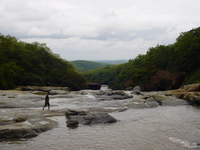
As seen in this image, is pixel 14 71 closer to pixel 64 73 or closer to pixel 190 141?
pixel 64 73

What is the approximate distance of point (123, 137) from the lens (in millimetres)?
15805

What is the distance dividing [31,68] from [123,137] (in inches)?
2231

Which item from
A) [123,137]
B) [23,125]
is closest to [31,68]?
[23,125]

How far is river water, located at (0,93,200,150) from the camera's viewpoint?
44.9 ft

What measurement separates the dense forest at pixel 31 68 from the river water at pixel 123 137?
38.3 metres

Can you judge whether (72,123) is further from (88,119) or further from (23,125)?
(23,125)

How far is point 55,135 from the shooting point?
1580 centimetres

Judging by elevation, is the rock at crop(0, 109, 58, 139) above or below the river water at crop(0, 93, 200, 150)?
above

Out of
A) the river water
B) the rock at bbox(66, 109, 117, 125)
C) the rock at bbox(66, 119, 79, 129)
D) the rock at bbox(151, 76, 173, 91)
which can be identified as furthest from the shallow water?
the rock at bbox(151, 76, 173, 91)

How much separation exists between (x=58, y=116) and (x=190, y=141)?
12005 millimetres

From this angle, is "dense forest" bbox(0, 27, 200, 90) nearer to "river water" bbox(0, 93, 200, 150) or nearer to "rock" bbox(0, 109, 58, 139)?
"rock" bbox(0, 109, 58, 139)

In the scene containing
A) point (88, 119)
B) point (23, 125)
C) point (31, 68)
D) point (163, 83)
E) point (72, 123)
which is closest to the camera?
point (23, 125)

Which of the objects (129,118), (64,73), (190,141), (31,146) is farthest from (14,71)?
(190,141)

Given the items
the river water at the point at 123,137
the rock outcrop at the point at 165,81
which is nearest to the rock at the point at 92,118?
the river water at the point at 123,137
